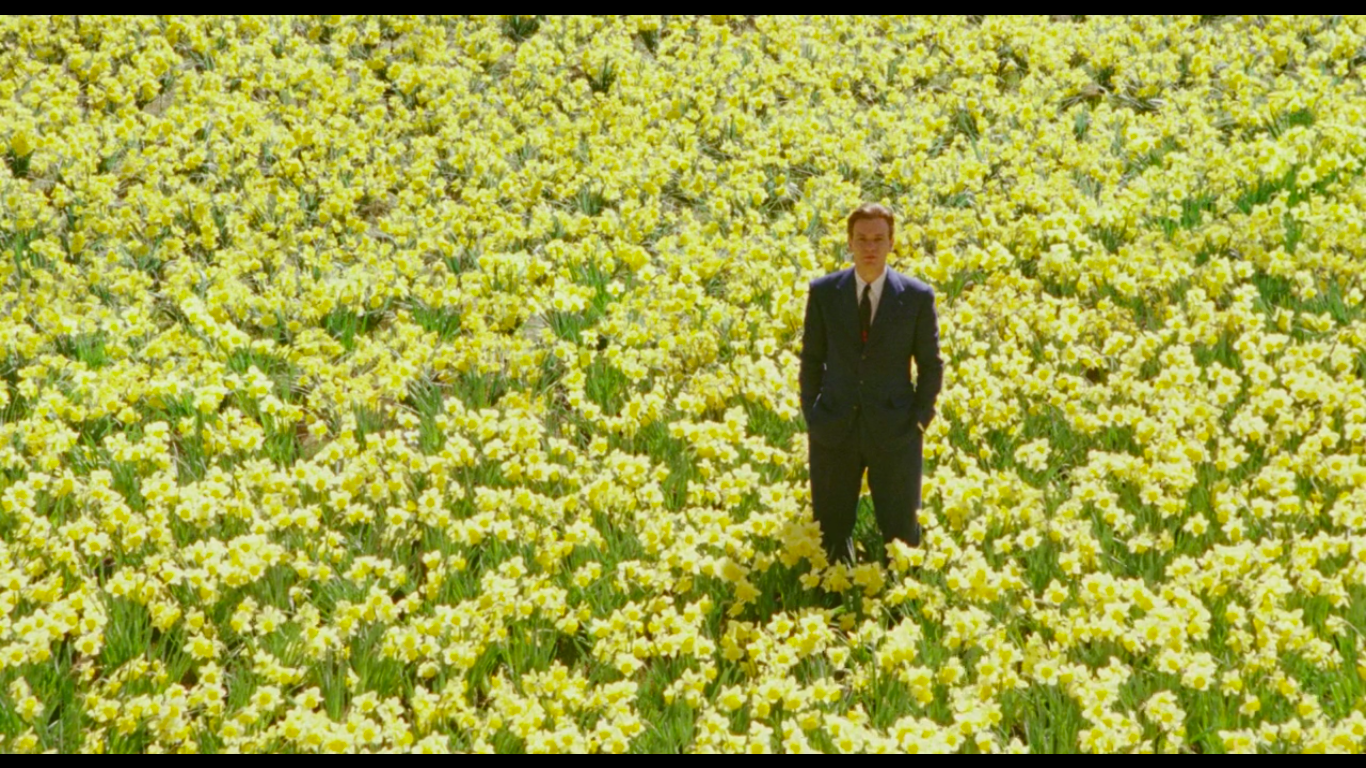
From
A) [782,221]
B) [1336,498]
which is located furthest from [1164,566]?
[782,221]

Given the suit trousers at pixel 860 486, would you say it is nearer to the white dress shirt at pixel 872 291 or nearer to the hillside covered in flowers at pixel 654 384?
the hillside covered in flowers at pixel 654 384

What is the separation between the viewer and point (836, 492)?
5727 millimetres

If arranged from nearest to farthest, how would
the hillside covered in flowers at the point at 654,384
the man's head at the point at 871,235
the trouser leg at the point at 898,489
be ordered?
the hillside covered in flowers at the point at 654,384, the man's head at the point at 871,235, the trouser leg at the point at 898,489

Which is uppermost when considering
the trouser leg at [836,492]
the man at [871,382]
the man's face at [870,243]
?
the man's face at [870,243]

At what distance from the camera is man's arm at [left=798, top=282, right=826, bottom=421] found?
5.61 metres

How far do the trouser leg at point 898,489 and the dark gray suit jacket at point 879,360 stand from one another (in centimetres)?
7

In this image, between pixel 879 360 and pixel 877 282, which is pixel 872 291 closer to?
pixel 877 282

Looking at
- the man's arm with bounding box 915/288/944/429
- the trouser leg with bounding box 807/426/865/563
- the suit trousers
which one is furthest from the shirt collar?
the trouser leg with bounding box 807/426/865/563

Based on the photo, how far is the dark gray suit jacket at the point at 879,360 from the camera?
Answer: 5422 mm

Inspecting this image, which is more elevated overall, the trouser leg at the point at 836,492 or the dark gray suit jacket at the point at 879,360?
the dark gray suit jacket at the point at 879,360

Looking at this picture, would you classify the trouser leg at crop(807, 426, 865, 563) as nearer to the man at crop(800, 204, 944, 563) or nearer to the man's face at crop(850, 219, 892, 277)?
the man at crop(800, 204, 944, 563)

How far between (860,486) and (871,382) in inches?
20.2

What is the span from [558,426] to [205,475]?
5.84ft

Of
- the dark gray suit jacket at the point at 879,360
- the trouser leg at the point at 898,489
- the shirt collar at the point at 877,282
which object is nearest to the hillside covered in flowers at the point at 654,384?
the trouser leg at the point at 898,489
